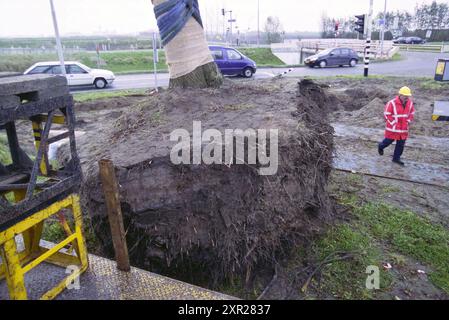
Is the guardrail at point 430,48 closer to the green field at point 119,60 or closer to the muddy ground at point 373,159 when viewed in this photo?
the green field at point 119,60

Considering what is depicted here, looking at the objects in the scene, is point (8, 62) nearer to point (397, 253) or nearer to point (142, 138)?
point (142, 138)

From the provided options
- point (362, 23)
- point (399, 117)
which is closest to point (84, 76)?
point (362, 23)

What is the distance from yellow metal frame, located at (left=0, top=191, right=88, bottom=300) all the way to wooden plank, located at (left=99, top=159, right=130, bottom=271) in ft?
1.06

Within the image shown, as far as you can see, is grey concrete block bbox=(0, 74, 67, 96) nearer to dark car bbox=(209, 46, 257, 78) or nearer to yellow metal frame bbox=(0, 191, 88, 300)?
yellow metal frame bbox=(0, 191, 88, 300)

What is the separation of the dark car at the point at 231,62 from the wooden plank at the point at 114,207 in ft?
55.5

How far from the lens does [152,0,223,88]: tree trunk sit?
19.7 ft

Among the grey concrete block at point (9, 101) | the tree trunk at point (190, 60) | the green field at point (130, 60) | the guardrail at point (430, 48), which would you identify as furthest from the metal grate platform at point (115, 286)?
the guardrail at point (430, 48)

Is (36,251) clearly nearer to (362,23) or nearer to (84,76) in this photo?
(84,76)

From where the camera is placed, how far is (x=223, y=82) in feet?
22.3

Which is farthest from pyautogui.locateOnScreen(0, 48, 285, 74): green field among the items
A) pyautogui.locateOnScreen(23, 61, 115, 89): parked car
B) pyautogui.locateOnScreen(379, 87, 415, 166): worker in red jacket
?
pyautogui.locateOnScreen(379, 87, 415, 166): worker in red jacket

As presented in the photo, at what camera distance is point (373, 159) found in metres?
7.91

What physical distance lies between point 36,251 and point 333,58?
966 inches

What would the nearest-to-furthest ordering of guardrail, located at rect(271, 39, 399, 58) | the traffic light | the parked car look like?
the traffic light < the parked car < guardrail, located at rect(271, 39, 399, 58)

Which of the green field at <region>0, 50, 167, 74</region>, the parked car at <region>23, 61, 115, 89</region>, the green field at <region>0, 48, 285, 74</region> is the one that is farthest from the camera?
the green field at <region>0, 48, 285, 74</region>
